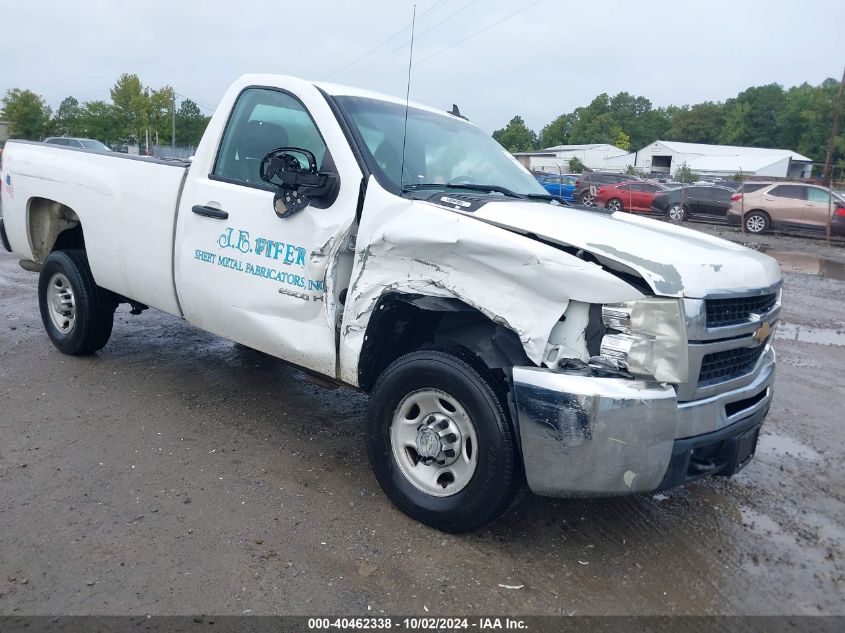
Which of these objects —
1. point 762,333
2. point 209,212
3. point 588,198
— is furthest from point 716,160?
point 209,212

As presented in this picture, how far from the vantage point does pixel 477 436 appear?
3047mm

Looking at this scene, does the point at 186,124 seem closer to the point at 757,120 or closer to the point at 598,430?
the point at 598,430

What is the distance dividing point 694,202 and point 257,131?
22.6 meters

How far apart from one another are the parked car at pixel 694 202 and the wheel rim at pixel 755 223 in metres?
1.72

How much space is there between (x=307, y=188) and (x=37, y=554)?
2.07 m

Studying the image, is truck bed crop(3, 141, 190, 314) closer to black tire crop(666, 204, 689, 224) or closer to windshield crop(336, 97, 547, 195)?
windshield crop(336, 97, 547, 195)

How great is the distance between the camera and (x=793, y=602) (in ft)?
9.53

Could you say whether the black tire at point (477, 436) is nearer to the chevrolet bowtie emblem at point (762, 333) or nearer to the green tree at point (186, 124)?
the chevrolet bowtie emblem at point (762, 333)

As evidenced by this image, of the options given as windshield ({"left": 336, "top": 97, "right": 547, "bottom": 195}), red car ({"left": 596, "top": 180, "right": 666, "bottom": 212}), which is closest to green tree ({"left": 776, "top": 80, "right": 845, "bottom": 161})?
red car ({"left": 596, "top": 180, "right": 666, "bottom": 212})

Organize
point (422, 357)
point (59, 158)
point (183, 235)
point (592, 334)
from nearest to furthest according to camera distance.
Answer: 1. point (592, 334)
2. point (422, 357)
3. point (183, 235)
4. point (59, 158)

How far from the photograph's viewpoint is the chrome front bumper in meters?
2.71

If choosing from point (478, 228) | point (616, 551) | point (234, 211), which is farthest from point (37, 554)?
point (616, 551)

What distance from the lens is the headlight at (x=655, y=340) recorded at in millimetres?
2729

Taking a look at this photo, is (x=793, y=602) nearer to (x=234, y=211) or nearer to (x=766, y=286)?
(x=766, y=286)
